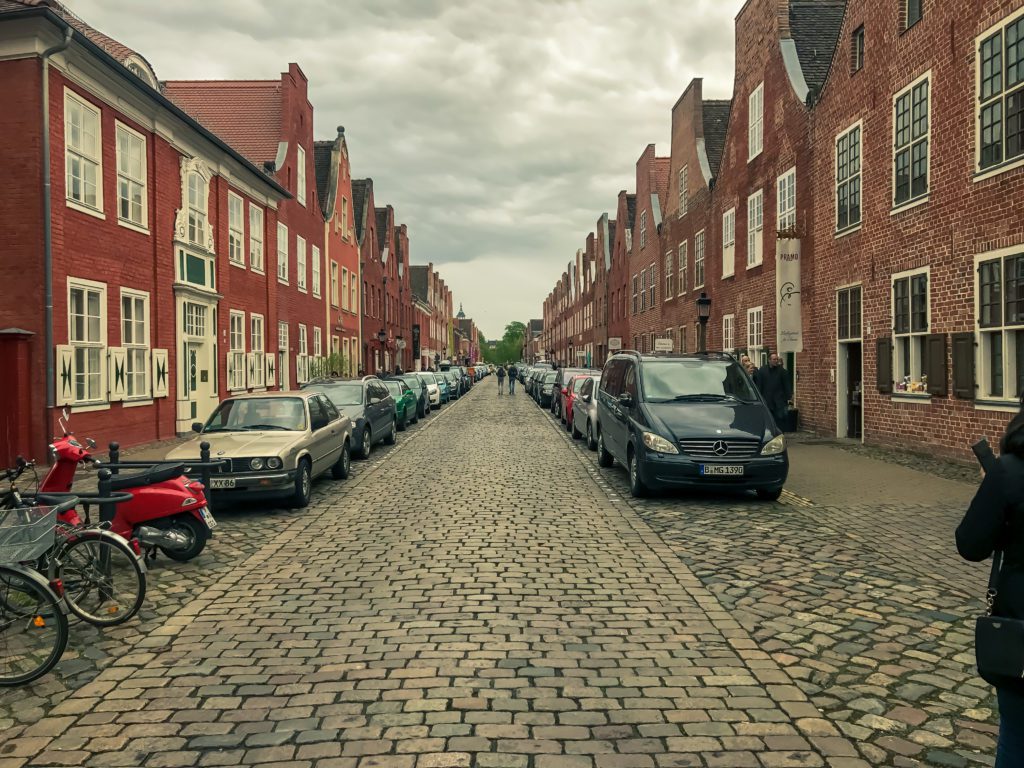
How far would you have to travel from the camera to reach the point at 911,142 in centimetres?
1477

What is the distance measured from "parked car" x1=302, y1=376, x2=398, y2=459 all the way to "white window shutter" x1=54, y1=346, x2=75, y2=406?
167 inches

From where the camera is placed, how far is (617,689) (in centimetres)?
421

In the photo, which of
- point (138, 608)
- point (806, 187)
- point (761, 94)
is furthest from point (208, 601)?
point (761, 94)

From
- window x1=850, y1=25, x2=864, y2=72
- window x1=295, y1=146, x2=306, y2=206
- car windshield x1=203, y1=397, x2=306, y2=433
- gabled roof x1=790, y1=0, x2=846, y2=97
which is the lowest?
car windshield x1=203, y1=397, x2=306, y2=433

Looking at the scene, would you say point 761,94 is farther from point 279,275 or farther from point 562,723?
point 562,723

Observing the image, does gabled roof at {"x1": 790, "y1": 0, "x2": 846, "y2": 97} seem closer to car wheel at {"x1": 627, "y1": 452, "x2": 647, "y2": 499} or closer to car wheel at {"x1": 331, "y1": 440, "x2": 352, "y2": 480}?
car wheel at {"x1": 627, "y1": 452, "x2": 647, "y2": 499}

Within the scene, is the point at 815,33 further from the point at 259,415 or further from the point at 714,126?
the point at 259,415

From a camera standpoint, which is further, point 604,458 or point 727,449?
point 604,458

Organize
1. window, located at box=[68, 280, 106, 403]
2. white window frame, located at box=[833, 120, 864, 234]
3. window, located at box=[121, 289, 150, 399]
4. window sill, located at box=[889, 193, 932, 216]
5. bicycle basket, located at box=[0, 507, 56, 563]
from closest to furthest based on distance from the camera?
bicycle basket, located at box=[0, 507, 56, 563]
window sill, located at box=[889, 193, 932, 216]
window, located at box=[68, 280, 106, 403]
window, located at box=[121, 289, 150, 399]
white window frame, located at box=[833, 120, 864, 234]

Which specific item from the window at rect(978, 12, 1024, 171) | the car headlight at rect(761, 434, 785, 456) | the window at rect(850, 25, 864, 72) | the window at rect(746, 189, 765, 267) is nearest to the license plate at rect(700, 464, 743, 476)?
the car headlight at rect(761, 434, 785, 456)

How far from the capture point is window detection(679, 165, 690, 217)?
32.1 m

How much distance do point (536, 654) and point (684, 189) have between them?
100 feet

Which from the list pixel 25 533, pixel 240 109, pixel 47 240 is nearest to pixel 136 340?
pixel 47 240

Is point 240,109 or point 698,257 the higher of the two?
point 240,109
